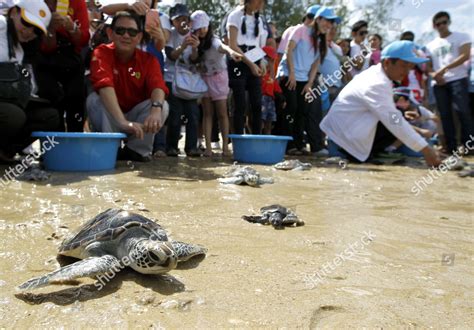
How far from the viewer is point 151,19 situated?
14.4ft

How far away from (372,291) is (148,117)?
9.98 ft

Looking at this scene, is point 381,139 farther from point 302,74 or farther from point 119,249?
point 119,249

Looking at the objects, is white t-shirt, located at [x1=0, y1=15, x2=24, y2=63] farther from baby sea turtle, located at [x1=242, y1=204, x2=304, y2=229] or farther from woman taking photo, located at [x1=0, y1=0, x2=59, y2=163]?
baby sea turtle, located at [x1=242, y1=204, x2=304, y2=229]

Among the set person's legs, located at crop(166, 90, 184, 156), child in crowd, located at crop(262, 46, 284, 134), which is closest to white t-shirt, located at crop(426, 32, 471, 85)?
child in crowd, located at crop(262, 46, 284, 134)

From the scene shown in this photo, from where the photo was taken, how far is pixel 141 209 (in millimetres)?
2555

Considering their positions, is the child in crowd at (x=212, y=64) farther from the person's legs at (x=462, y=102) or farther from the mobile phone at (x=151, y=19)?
the person's legs at (x=462, y=102)

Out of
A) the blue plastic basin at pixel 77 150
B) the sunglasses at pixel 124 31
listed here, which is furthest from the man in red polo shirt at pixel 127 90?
the blue plastic basin at pixel 77 150

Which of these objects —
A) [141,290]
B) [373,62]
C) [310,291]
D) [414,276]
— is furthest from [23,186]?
[373,62]

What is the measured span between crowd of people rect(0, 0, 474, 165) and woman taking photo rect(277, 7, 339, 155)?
0.05ft

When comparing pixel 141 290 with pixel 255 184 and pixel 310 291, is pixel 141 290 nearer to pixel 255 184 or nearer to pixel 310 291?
pixel 310 291

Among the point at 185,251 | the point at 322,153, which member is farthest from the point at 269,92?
the point at 185,251

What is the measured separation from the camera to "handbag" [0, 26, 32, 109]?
351 cm

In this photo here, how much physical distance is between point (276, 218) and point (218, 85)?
333 centimetres

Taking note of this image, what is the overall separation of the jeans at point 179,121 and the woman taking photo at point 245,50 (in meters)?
0.54
